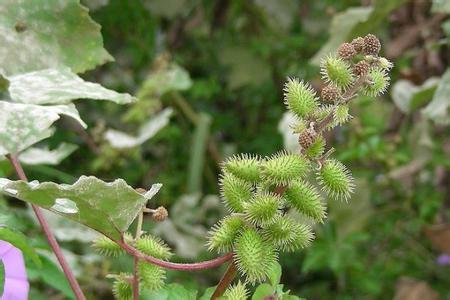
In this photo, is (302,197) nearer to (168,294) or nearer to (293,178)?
(293,178)

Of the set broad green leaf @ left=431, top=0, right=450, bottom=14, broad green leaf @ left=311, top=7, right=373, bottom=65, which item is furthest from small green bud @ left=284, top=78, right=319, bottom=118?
broad green leaf @ left=311, top=7, right=373, bottom=65

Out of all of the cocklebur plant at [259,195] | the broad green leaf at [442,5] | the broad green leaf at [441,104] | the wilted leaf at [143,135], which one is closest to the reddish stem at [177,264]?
the cocklebur plant at [259,195]

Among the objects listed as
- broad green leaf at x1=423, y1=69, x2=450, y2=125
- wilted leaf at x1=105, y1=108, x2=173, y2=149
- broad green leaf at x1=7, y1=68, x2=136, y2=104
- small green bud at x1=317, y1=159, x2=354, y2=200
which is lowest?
small green bud at x1=317, y1=159, x2=354, y2=200

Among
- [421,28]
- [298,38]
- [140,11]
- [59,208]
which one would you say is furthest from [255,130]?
[59,208]

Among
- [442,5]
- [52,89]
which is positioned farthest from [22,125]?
[442,5]

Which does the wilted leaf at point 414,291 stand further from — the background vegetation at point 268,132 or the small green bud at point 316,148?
the small green bud at point 316,148

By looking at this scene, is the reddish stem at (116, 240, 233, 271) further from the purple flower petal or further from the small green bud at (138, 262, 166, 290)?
the purple flower petal

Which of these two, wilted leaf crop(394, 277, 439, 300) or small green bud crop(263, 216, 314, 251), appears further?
wilted leaf crop(394, 277, 439, 300)

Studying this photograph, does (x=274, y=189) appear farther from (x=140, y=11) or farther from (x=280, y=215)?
(x=140, y=11)
